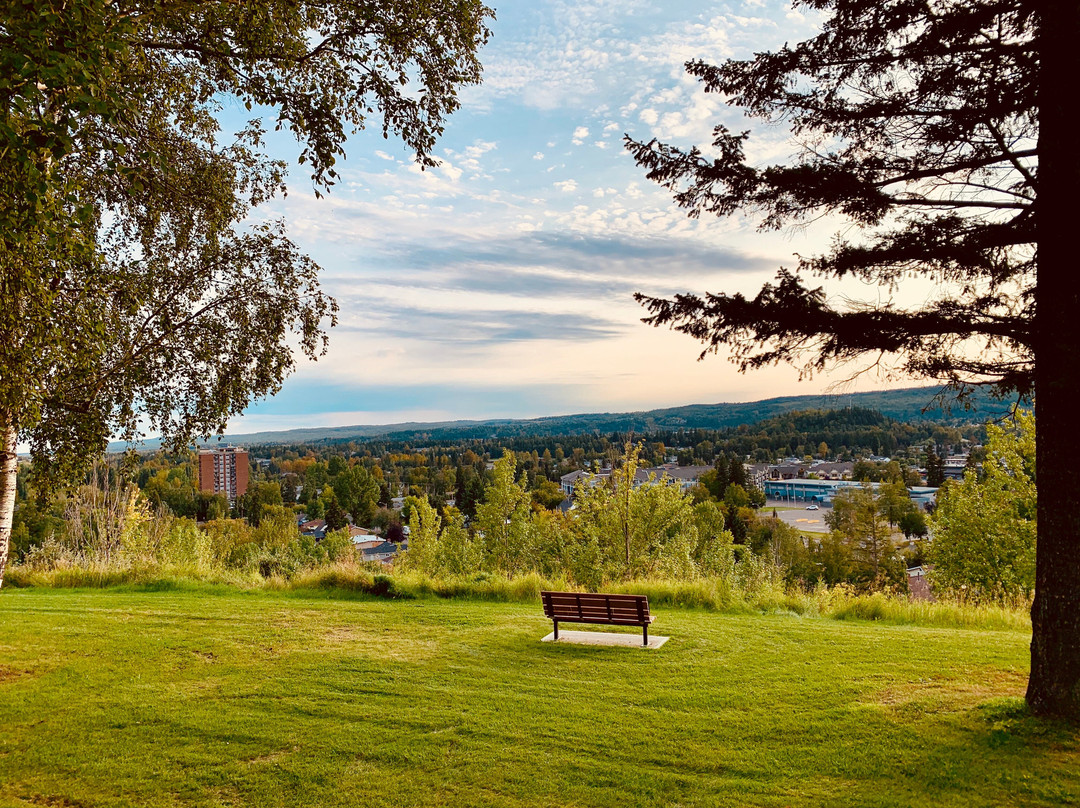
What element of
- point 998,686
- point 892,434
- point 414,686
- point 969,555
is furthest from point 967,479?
point 892,434

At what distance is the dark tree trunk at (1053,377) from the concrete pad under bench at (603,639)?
168 inches

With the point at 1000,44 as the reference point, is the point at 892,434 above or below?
below

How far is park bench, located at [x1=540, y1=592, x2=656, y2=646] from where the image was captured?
8.43 meters

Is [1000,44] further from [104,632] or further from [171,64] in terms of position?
[104,632]

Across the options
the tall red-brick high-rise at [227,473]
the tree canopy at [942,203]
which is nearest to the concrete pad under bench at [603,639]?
the tree canopy at [942,203]

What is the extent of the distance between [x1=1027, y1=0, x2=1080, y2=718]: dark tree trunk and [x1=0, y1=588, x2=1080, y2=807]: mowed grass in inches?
20.3

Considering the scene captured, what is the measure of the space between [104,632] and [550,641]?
6619 millimetres

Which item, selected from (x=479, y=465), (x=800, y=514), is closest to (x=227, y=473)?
(x=479, y=465)

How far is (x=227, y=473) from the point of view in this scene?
105m

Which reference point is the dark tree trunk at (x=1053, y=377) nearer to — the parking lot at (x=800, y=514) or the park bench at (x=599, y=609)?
the park bench at (x=599, y=609)

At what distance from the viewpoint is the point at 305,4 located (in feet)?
22.4

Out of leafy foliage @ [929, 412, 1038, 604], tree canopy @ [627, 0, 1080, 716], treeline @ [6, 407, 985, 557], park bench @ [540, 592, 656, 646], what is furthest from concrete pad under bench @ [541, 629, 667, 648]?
treeline @ [6, 407, 985, 557]

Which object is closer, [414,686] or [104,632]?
[414,686]

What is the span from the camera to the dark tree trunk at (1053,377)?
16.8 ft
